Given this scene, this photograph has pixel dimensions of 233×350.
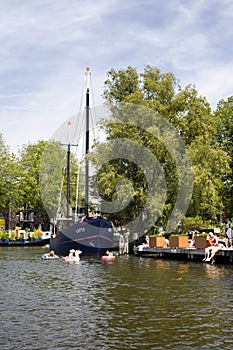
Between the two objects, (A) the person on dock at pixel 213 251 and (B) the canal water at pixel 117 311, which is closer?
(B) the canal water at pixel 117 311

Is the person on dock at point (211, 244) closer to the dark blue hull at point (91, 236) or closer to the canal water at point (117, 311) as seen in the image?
the canal water at point (117, 311)

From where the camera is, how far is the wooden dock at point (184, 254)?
1475 inches

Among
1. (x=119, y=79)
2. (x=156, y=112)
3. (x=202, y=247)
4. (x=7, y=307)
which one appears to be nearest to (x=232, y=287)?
(x=7, y=307)

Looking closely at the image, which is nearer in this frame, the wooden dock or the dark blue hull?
the wooden dock

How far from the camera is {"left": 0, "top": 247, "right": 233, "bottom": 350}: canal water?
47.4 feet

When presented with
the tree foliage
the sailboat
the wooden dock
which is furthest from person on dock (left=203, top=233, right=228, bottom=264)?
the sailboat

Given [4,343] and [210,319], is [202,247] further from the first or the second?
[4,343]

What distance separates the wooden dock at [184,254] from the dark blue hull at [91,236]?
3.76 meters

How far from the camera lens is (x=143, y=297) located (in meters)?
21.9

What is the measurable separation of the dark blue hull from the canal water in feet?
70.8

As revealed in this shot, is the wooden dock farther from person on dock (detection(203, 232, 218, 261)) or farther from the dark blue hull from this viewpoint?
the dark blue hull

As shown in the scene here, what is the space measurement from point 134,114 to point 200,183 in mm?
9775

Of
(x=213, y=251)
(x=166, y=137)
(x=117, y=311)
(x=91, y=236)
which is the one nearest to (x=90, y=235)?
(x=91, y=236)

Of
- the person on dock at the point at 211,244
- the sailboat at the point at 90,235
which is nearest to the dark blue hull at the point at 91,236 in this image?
the sailboat at the point at 90,235
